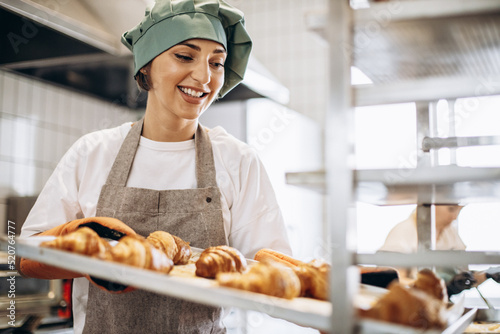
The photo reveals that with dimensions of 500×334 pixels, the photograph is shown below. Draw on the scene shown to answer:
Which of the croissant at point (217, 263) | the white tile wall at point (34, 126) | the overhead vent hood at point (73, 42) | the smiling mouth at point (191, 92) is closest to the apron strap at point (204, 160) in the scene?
the smiling mouth at point (191, 92)

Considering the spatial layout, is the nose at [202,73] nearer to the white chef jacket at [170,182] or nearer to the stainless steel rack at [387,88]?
the white chef jacket at [170,182]

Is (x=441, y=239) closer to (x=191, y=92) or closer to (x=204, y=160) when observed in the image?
(x=204, y=160)

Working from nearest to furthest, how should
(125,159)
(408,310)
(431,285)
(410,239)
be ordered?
(408,310) < (431,285) < (125,159) < (410,239)

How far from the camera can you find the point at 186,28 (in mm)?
1322

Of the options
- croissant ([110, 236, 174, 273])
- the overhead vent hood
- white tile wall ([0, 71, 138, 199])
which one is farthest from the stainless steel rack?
white tile wall ([0, 71, 138, 199])

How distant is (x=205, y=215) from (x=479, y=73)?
0.79m

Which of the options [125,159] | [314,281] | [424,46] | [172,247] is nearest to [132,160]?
[125,159]

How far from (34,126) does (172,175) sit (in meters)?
1.57

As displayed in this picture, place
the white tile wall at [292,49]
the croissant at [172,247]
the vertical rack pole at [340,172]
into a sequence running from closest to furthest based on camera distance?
the vertical rack pole at [340,172], the croissant at [172,247], the white tile wall at [292,49]

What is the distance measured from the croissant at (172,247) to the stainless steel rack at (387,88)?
1.20 ft

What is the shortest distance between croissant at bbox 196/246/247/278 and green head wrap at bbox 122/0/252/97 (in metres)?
0.64

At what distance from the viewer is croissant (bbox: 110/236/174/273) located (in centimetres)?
81

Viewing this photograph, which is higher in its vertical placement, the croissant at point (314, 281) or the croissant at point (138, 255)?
the croissant at point (138, 255)

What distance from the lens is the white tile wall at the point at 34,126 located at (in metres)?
2.51
